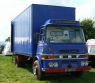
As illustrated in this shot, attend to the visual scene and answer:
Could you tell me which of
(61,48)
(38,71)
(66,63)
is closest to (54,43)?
(61,48)

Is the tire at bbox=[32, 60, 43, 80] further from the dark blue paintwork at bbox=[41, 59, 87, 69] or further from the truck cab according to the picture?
the dark blue paintwork at bbox=[41, 59, 87, 69]

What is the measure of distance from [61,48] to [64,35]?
0.74 m

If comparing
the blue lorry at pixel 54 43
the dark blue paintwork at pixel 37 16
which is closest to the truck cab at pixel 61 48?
the blue lorry at pixel 54 43

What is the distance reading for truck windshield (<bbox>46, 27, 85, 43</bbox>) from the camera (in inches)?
626

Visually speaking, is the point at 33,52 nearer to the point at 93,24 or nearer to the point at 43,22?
the point at 43,22

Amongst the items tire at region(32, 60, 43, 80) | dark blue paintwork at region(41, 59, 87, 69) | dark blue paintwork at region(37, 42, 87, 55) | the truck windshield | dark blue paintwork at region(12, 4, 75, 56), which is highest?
dark blue paintwork at region(12, 4, 75, 56)

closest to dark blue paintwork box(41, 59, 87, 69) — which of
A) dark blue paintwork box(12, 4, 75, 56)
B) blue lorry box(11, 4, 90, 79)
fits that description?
blue lorry box(11, 4, 90, 79)

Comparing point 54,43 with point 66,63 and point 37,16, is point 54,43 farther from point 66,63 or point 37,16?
point 37,16

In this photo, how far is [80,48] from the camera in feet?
52.4

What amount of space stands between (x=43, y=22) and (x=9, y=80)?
347cm

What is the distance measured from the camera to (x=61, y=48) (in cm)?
1570

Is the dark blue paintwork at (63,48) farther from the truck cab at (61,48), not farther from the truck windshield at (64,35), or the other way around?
the truck windshield at (64,35)

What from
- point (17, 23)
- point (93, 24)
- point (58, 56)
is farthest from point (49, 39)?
point (93, 24)

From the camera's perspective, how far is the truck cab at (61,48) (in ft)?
50.9
